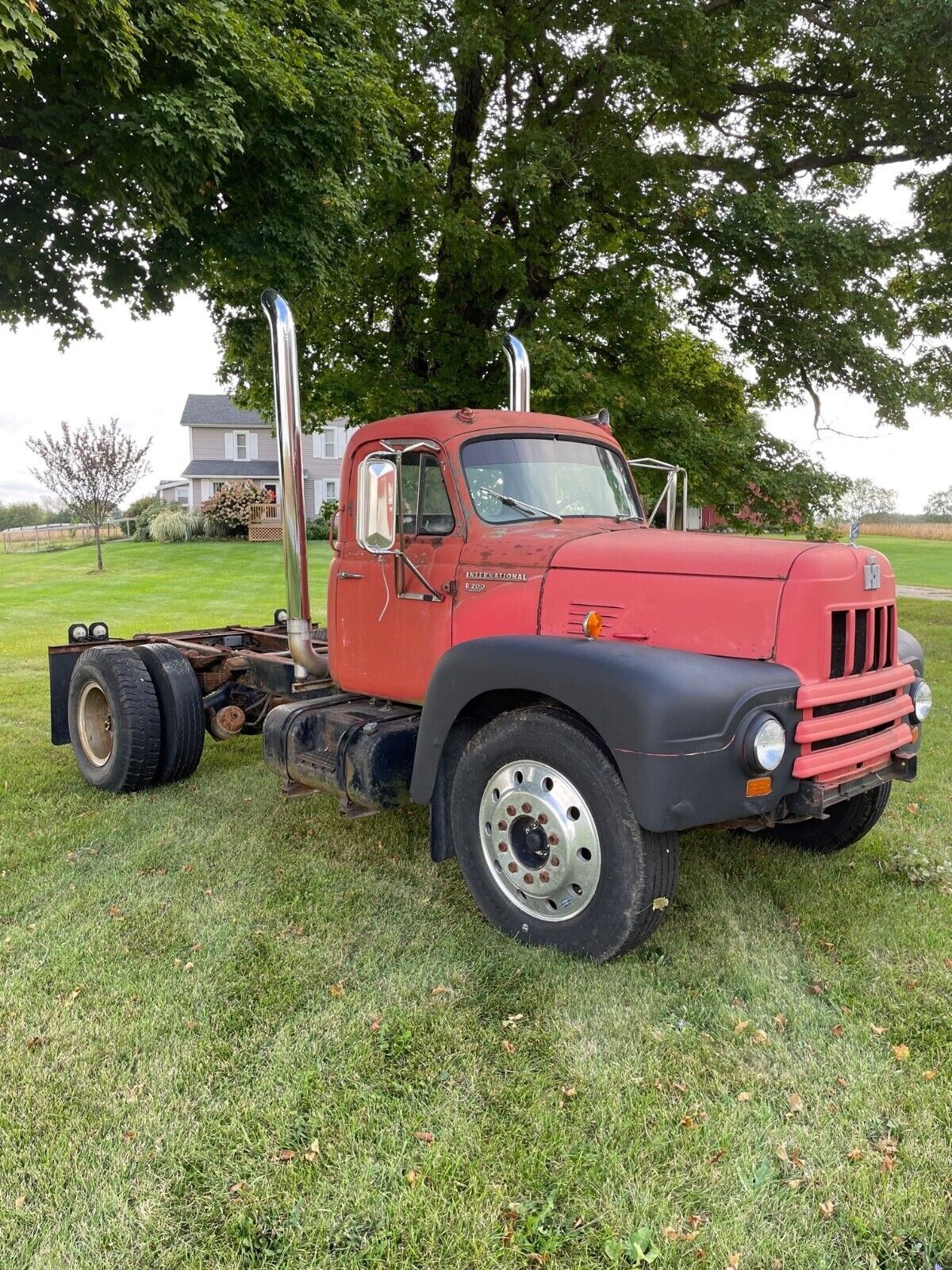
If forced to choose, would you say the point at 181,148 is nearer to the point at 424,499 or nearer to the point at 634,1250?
the point at 424,499

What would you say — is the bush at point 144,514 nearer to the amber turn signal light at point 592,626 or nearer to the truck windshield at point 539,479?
the truck windshield at point 539,479

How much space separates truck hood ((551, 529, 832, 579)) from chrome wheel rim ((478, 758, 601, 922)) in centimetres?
95

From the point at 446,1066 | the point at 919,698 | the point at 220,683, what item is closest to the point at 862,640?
the point at 919,698

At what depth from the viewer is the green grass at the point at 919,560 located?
25.0 meters

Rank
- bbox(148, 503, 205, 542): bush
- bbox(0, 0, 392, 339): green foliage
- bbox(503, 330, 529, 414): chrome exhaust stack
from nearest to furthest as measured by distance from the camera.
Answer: bbox(503, 330, 529, 414): chrome exhaust stack < bbox(0, 0, 392, 339): green foliage < bbox(148, 503, 205, 542): bush

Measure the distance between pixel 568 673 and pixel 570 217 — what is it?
1061cm

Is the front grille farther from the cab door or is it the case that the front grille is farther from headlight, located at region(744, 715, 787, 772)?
the cab door

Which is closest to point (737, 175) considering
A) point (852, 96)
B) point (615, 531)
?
point (852, 96)

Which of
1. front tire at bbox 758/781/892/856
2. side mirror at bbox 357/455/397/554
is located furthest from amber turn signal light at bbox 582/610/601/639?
front tire at bbox 758/781/892/856

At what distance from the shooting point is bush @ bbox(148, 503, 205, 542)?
33.1 metres

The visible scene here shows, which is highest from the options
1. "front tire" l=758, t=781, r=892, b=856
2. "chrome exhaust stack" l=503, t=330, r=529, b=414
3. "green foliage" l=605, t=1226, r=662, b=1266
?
"chrome exhaust stack" l=503, t=330, r=529, b=414

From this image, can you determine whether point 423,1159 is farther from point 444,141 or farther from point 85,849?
point 444,141

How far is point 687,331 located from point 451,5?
5.99 metres

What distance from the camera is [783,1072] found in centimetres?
311
